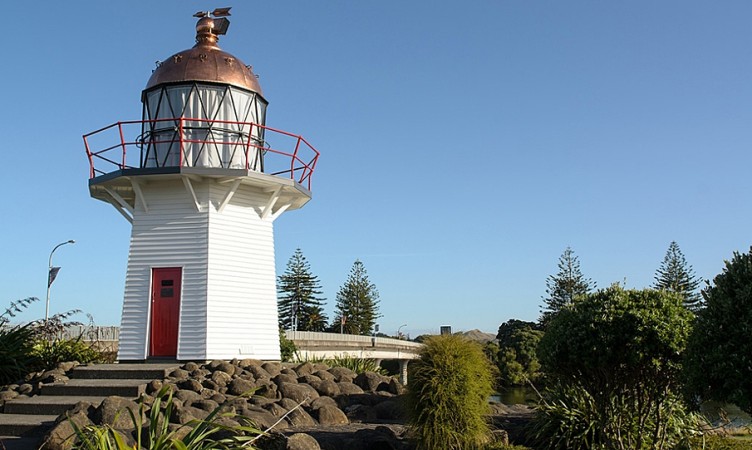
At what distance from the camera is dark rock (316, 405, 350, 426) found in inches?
498

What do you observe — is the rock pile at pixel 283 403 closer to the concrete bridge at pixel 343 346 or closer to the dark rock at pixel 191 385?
the dark rock at pixel 191 385

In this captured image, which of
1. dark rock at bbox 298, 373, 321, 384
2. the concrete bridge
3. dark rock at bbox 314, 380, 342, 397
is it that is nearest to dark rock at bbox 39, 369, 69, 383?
dark rock at bbox 298, 373, 321, 384

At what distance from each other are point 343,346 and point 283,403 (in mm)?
20017

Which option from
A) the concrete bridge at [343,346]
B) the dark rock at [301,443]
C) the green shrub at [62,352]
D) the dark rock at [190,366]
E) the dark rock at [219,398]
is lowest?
the dark rock at [301,443]

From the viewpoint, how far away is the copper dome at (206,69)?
17.5 m

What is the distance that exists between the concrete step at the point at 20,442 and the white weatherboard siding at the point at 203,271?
4275 millimetres

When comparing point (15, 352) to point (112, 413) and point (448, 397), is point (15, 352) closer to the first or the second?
point (112, 413)

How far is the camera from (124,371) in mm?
15062

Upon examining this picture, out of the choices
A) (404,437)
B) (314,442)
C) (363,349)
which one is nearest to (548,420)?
(404,437)

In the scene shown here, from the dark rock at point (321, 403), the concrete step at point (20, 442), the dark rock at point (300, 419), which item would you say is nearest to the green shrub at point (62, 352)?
the concrete step at point (20, 442)

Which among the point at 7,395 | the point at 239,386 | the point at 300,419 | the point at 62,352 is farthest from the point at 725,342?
the point at 62,352

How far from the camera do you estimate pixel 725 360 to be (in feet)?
21.3

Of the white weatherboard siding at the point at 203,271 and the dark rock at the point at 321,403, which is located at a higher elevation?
the white weatherboard siding at the point at 203,271

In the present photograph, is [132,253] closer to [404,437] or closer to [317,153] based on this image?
[317,153]
